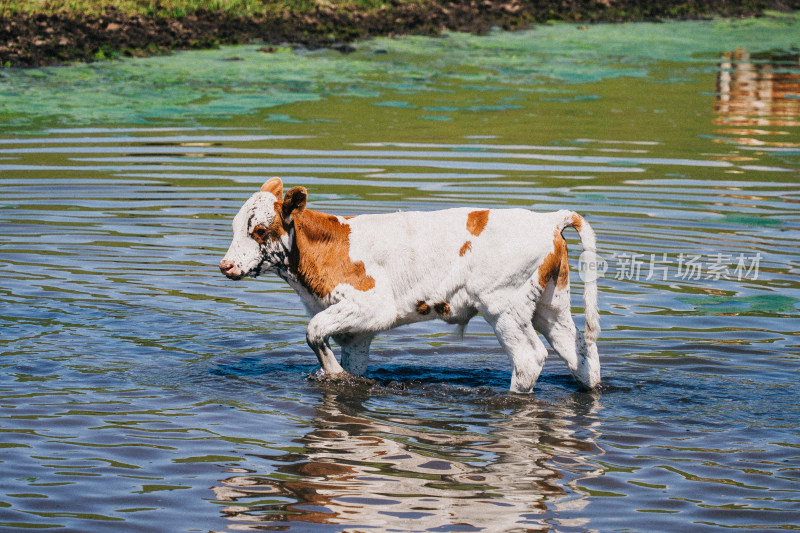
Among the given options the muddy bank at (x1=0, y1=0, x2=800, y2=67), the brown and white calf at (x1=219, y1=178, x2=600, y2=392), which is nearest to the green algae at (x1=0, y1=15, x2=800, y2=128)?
the muddy bank at (x1=0, y1=0, x2=800, y2=67)

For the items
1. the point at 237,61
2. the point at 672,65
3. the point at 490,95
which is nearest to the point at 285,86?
the point at 237,61

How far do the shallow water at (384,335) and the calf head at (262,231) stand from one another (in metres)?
0.95

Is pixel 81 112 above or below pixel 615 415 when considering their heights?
above

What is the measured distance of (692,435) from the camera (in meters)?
7.32

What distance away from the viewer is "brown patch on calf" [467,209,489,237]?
315 inches

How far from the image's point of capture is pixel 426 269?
26.3ft

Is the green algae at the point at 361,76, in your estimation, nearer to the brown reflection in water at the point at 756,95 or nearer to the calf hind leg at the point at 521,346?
the brown reflection in water at the point at 756,95

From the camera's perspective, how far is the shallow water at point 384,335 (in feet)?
20.8

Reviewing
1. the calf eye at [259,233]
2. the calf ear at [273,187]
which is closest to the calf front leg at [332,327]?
the calf eye at [259,233]

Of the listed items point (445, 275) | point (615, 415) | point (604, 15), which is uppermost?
point (604, 15)

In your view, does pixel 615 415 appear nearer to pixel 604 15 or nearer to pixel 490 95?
pixel 490 95

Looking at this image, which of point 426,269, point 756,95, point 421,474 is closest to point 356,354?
point 426,269

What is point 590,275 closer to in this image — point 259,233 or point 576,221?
point 576,221

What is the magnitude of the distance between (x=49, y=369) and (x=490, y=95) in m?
14.3
